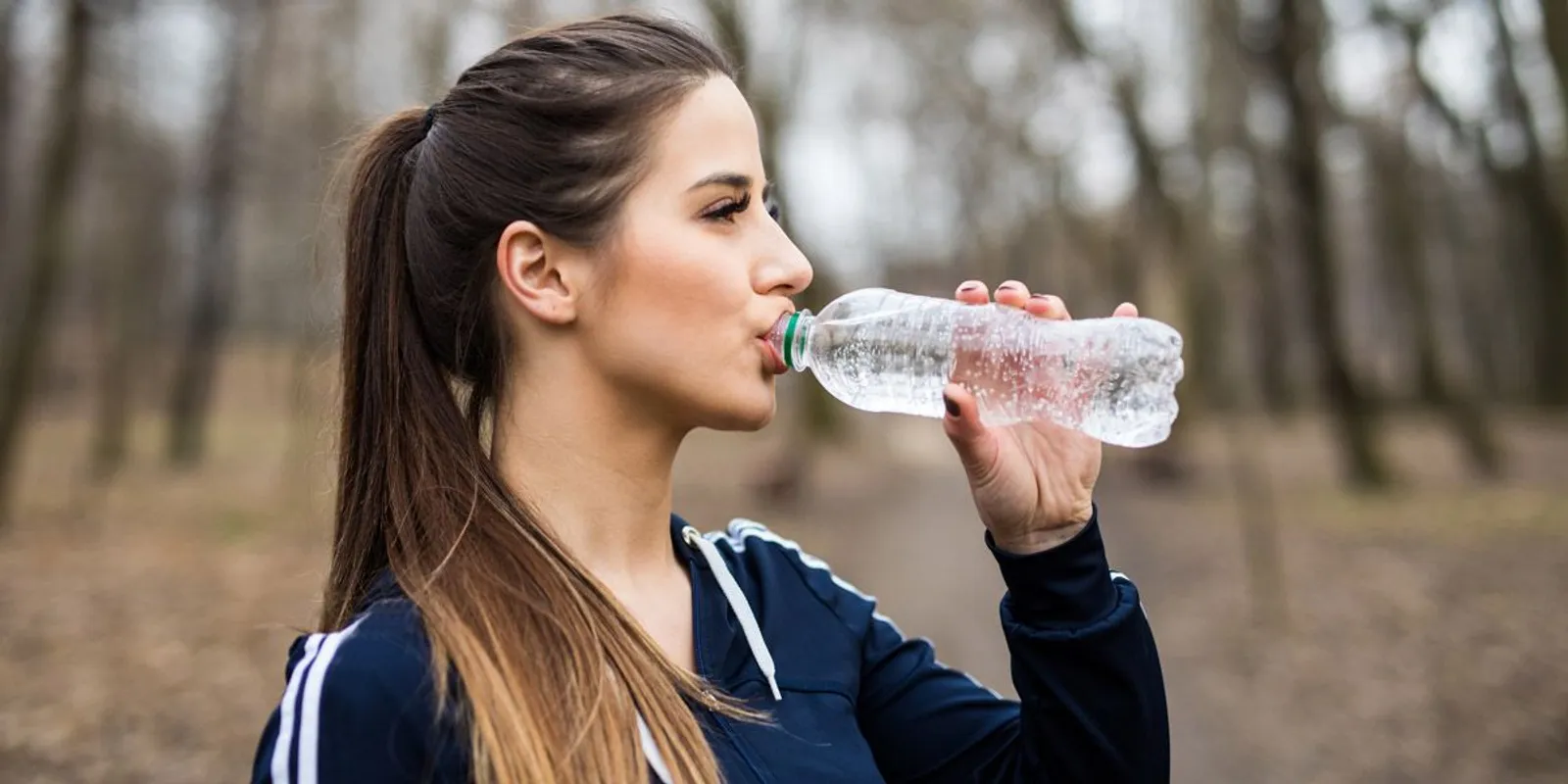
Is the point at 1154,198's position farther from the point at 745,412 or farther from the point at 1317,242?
the point at 745,412

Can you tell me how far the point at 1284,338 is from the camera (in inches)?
1200

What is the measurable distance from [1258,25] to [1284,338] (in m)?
18.7

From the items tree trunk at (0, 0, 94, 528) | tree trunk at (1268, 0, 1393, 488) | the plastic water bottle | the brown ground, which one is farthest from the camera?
tree trunk at (1268, 0, 1393, 488)

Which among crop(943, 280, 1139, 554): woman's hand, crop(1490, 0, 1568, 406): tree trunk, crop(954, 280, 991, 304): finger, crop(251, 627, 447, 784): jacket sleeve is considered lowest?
crop(251, 627, 447, 784): jacket sleeve

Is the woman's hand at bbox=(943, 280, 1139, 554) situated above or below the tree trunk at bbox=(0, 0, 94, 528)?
below

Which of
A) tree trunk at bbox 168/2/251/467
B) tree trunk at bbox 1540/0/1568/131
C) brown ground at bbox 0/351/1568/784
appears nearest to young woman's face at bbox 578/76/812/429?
brown ground at bbox 0/351/1568/784

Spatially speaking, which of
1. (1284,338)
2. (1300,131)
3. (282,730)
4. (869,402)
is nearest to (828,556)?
(1300,131)

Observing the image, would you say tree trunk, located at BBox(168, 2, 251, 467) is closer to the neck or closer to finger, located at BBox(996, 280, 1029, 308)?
the neck

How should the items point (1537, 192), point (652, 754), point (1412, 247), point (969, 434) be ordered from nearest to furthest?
point (652, 754) → point (969, 434) → point (1537, 192) → point (1412, 247)

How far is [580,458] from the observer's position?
1888mm

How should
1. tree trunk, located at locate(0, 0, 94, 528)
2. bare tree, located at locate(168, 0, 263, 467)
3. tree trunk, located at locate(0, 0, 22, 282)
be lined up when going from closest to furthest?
tree trunk, located at locate(0, 0, 94, 528)
tree trunk, located at locate(0, 0, 22, 282)
bare tree, located at locate(168, 0, 263, 467)

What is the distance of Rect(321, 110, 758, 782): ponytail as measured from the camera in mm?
1521

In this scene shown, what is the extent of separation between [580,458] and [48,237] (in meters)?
10.3

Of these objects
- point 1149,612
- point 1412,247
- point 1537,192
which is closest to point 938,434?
point 1412,247
